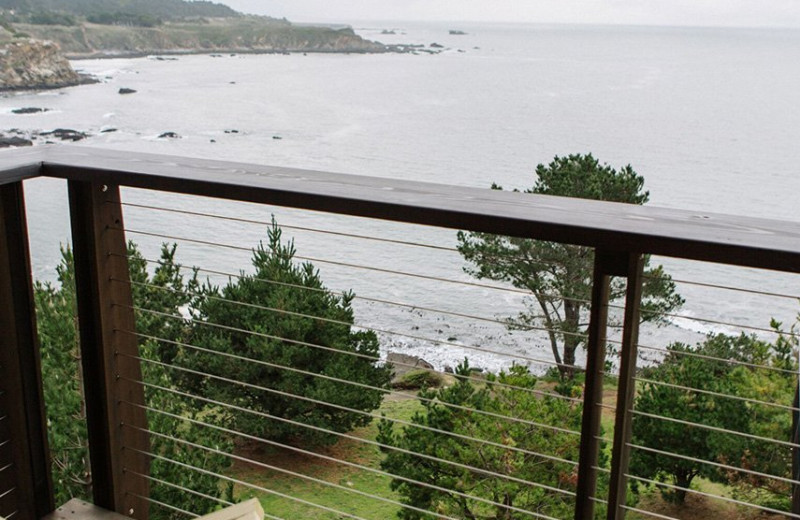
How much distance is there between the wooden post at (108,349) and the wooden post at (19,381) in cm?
8

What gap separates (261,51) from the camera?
102ft

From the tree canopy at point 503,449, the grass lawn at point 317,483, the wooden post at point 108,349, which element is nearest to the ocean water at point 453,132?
the grass lawn at point 317,483

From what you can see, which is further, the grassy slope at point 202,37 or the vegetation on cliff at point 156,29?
the grassy slope at point 202,37

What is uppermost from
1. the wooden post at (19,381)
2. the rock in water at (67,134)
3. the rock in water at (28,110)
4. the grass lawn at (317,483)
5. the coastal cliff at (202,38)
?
the coastal cliff at (202,38)

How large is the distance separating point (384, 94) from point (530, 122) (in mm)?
5412

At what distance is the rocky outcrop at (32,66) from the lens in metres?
22.3

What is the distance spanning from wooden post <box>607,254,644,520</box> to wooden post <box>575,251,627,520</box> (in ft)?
0.07

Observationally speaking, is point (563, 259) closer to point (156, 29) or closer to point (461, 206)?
point (461, 206)

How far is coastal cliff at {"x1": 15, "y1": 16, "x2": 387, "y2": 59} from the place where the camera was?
1001 inches

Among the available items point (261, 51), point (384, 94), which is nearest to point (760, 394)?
point (384, 94)

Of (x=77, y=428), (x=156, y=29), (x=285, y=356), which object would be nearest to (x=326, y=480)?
(x=285, y=356)

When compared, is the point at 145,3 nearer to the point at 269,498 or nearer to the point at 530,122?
the point at 530,122

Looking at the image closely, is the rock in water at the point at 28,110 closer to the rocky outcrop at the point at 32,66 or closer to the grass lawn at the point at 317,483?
the rocky outcrop at the point at 32,66

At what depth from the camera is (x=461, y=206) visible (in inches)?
37.7
